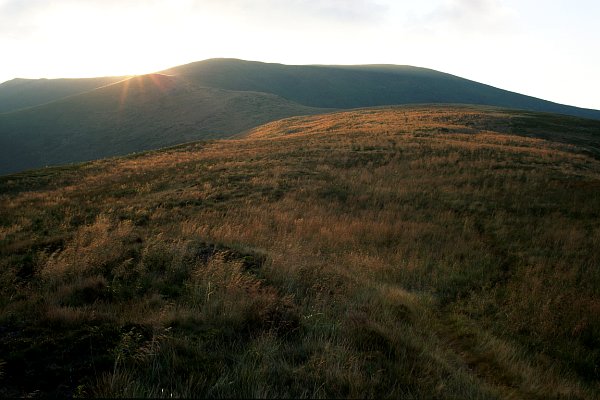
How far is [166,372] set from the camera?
3.51 m

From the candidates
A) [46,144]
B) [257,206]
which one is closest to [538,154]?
[257,206]

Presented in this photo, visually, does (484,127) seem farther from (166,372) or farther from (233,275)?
(166,372)

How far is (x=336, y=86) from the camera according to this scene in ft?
584

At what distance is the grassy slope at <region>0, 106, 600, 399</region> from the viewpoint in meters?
3.64

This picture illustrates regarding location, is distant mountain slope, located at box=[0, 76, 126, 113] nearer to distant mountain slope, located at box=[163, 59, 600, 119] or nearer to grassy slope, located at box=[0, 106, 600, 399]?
distant mountain slope, located at box=[163, 59, 600, 119]

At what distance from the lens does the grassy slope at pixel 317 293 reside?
12.0 feet

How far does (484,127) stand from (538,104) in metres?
194

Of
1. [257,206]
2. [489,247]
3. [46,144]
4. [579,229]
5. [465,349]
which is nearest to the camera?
[465,349]

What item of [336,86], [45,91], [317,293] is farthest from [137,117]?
[45,91]

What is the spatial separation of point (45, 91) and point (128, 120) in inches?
5124

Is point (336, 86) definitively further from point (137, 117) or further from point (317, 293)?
point (317, 293)

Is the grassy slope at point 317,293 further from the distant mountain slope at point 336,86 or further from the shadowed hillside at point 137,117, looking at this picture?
the distant mountain slope at point 336,86

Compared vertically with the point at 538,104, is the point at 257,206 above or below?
below

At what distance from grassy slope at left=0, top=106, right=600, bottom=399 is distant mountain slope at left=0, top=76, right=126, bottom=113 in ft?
619
